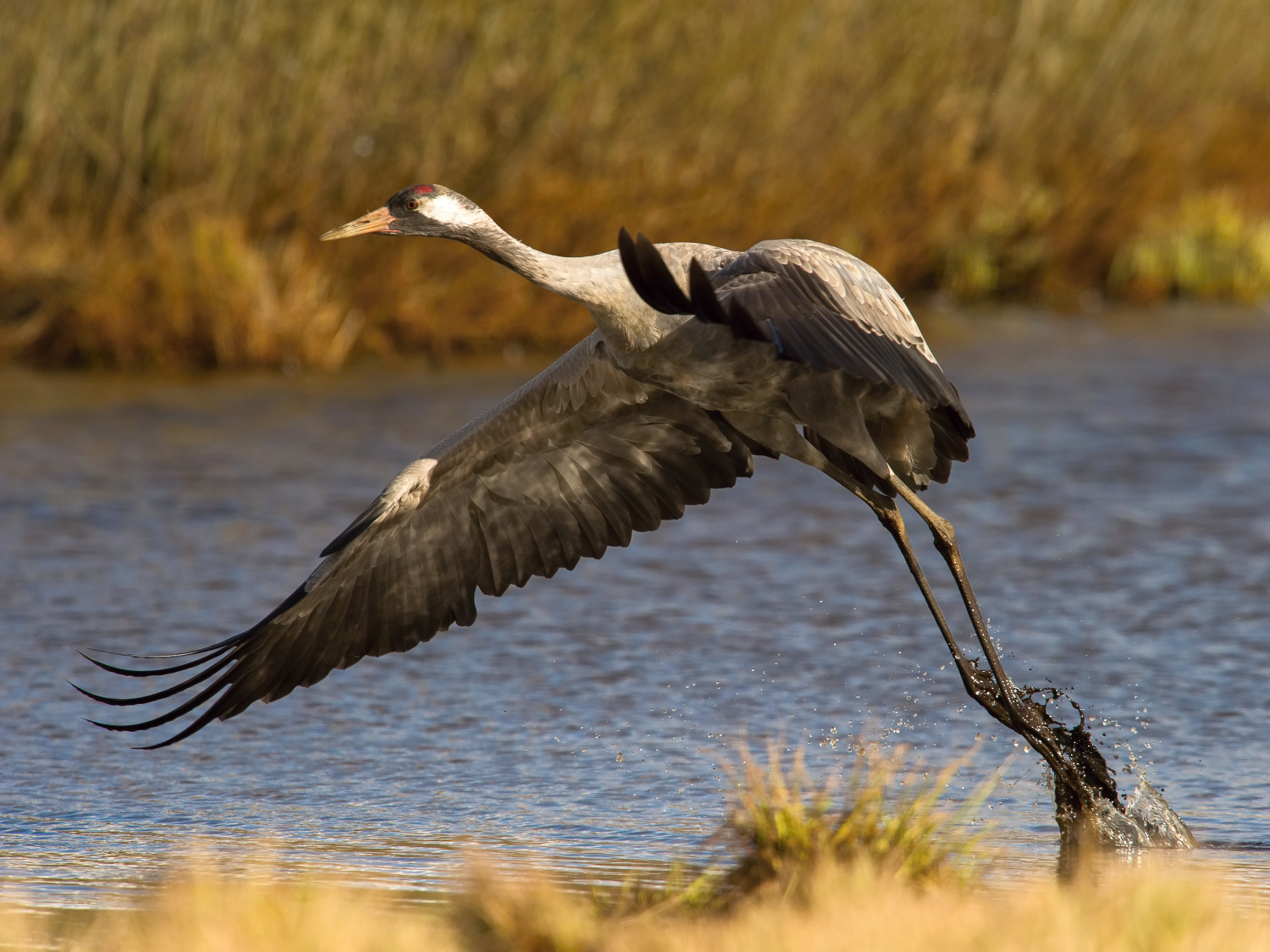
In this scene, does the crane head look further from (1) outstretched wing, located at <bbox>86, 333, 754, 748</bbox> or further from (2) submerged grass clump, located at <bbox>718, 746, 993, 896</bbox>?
(2) submerged grass clump, located at <bbox>718, 746, 993, 896</bbox>

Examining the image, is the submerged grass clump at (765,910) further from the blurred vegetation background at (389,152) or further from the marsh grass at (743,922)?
the blurred vegetation background at (389,152)

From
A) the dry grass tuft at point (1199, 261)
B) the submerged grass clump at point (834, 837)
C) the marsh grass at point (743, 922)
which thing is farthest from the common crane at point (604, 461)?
the dry grass tuft at point (1199, 261)

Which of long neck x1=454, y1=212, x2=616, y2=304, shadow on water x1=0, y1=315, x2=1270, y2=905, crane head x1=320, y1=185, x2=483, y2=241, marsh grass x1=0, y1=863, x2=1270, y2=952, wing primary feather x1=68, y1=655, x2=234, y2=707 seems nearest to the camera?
marsh grass x1=0, y1=863, x2=1270, y2=952

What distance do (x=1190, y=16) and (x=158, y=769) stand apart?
51.3ft

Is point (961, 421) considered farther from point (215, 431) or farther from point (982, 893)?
point (215, 431)

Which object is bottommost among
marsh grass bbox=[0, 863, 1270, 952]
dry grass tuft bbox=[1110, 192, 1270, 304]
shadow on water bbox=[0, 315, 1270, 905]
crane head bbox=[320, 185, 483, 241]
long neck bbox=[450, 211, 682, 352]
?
marsh grass bbox=[0, 863, 1270, 952]

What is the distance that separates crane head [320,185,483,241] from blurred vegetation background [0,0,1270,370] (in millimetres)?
6902

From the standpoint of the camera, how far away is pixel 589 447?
608 centimetres

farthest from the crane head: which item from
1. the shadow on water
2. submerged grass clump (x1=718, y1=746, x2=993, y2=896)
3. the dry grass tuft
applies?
the dry grass tuft

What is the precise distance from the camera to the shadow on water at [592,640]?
218 inches

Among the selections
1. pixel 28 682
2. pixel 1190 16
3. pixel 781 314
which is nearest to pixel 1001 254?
pixel 1190 16

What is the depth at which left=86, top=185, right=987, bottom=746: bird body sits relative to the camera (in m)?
5.19

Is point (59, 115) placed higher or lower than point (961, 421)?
higher

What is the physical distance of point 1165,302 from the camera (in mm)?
17109
